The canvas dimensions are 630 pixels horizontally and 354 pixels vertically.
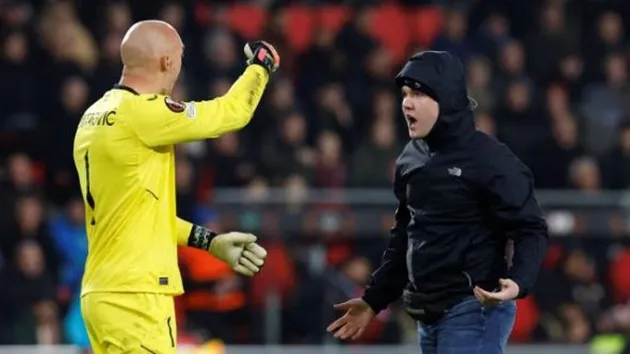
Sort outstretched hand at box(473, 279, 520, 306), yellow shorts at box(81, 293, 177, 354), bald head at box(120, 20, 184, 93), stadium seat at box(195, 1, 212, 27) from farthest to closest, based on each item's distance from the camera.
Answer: stadium seat at box(195, 1, 212, 27), bald head at box(120, 20, 184, 93), yellow shorts at box(81, 293, 177, 354), outstretched hand at box(473, 279, 520, 306)

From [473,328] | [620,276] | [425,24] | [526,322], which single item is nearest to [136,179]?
[473,328]

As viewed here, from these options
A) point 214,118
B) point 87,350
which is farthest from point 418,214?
point 87,350

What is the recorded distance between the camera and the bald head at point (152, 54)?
6609mm

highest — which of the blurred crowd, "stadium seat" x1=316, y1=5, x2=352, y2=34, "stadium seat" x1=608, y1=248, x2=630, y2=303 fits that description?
"stadium seat" x1=316, y1=5, x2=352, y2=34

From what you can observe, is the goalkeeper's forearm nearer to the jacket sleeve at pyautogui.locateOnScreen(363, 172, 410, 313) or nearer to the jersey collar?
the jersey collar

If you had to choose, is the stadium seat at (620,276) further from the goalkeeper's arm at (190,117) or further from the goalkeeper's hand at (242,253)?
the goalkeeper's arm at (190,117)

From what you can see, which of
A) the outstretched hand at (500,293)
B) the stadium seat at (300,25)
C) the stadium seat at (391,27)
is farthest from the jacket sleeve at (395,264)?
the stadium seat at (391,27)

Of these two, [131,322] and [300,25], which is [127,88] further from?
[300,25]

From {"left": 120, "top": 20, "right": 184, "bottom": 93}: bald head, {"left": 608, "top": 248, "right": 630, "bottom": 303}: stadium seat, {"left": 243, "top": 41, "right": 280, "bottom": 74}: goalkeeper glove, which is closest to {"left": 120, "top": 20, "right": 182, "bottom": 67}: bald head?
{"left": 120, "top": 20, "right": 184, "bottom": 93}: bald head

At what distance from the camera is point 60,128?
1326 centimetres

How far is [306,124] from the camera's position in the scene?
14266 mm

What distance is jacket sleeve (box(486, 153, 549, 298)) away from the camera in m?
6.53

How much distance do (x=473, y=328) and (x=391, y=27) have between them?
9.94 metres

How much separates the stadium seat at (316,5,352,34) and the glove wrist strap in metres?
8.74
